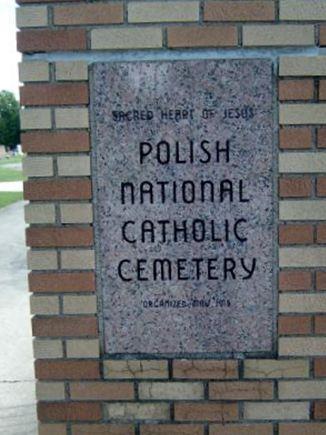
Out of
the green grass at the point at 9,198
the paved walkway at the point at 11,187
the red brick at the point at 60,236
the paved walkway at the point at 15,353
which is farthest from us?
the paved walkway at the point at 11,187

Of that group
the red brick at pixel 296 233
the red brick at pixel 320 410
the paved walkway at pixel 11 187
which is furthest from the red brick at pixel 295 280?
the paved walkway at pixel 11 187

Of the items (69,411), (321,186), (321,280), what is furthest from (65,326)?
(321,186)

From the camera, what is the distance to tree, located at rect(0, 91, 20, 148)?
59.4 meters

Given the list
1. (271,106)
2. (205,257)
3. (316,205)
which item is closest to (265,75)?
(271,106)

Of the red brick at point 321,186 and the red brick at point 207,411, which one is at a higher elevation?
the red brick at point 321,186

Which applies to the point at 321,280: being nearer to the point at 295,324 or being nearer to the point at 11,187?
the point at 295,324

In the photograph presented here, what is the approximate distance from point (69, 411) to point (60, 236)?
721 millimetres

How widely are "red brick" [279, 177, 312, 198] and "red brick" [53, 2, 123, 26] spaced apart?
86cm

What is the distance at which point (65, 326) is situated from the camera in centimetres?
226

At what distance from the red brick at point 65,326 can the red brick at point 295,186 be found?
0.89m

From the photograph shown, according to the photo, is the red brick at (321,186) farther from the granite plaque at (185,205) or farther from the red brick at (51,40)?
the red brick at (51,40)

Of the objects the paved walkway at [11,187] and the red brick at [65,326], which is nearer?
the red brick at [65,326]

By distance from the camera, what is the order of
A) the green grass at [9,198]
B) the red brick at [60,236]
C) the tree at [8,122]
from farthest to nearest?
the tree at [8,122]
the green grass at [9,198]
the red brick at [60,236]

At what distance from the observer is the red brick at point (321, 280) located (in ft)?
7.20
